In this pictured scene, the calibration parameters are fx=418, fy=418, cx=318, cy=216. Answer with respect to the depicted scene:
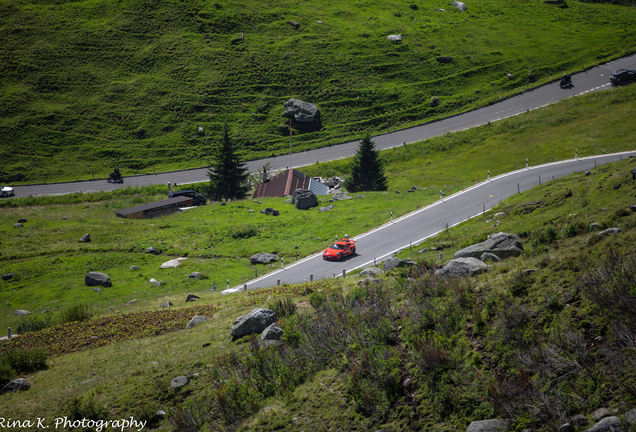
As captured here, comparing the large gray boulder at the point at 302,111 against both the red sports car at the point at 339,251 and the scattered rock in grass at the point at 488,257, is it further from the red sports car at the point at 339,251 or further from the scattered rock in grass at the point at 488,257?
the scattered rock in grass at the point at 488,257

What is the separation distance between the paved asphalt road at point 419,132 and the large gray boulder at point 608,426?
66.2 m

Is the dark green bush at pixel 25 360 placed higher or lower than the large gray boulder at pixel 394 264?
higher

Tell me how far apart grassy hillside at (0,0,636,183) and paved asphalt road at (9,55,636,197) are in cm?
384

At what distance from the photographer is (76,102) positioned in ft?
285

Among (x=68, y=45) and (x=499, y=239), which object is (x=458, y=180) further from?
(x=68, y=45)

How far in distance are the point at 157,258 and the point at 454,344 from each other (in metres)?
31.0

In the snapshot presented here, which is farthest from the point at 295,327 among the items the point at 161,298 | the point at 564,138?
the point at 564,138

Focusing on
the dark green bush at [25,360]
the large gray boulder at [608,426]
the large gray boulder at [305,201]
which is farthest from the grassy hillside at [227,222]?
the large gray boulder at [608,426]

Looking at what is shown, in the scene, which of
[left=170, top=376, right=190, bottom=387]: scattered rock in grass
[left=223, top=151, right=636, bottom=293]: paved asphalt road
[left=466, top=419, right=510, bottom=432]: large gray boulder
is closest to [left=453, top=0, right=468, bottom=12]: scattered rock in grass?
[left=223, top=151, right=636, bottom=293]: paved asphalt road

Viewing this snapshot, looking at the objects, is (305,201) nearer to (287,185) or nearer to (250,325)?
(287,185)

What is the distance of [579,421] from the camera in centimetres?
762

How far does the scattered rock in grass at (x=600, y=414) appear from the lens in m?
7.52

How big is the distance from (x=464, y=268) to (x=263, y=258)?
21899mm

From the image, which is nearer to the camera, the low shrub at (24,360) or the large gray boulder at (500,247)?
the low shrub at (24,360)
